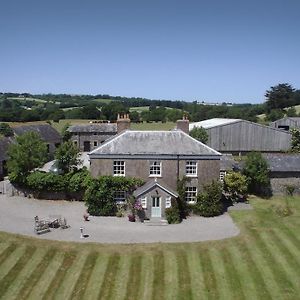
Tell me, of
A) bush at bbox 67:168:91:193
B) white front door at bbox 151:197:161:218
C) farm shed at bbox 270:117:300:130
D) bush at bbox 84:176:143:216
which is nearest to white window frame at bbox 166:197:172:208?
white front door at bbox 151:197:161:218

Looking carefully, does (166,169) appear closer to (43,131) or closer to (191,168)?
(191,168)

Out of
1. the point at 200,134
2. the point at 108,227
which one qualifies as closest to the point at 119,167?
the point at 108,227

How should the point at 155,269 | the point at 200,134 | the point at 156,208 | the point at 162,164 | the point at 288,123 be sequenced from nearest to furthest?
the point at 155,269 < the point at 156,208 < the point at 162,164 < the point at 200,134 < the point at 288,123

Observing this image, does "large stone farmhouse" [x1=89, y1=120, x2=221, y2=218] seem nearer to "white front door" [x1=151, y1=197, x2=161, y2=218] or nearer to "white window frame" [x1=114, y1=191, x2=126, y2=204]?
"white window frame" [x1=114, y1=191, x2=126, y2=204]

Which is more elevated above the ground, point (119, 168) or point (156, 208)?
point (119, 168)

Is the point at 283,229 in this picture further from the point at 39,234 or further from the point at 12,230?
the point at 12,230

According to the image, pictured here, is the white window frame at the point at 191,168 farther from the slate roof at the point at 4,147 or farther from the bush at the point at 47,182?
the slate roof at the point at 4,147

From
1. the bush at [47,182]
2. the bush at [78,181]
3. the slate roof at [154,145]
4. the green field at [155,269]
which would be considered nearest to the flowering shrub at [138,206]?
the slate roof at [154,145]
